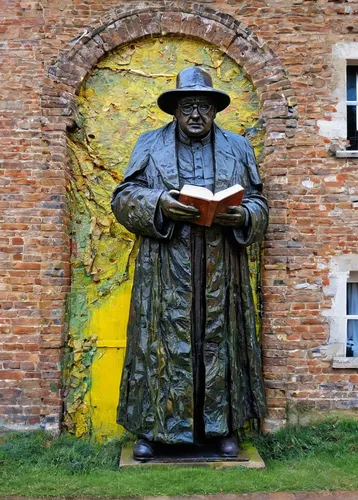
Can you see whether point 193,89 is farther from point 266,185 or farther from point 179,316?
point 179,316

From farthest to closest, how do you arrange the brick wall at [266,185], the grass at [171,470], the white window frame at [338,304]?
the white window frame at [338,304] < the brick wall at [266,185] < the grass at [171,470]

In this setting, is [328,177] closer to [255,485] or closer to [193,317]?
[193,317]

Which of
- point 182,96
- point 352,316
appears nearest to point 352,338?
point 352,316

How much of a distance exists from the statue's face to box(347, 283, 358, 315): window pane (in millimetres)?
2339

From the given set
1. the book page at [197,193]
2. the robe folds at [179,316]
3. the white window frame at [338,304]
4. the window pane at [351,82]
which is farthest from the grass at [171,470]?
the window pane at [351,82]

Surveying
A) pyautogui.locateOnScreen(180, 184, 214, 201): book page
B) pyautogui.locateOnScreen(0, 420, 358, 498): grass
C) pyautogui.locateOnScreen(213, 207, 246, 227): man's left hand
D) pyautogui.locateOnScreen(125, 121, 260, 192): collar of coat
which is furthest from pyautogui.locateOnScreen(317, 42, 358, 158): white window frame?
pyautogui.locateOnScreen(0, 420, 358, 498): grass

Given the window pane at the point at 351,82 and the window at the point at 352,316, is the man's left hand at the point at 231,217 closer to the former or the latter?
the window at the point at 352,316

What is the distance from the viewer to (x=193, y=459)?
4.31 meters

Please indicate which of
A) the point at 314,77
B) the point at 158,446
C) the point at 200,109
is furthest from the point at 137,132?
the point at 158,446

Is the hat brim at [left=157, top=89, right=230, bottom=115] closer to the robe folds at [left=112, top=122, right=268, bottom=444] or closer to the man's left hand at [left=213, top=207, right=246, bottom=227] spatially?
A: the robe folds at [left=112, top=122, right=268, bottom=444]

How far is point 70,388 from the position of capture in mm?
5285

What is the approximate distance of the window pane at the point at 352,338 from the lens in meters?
5.43

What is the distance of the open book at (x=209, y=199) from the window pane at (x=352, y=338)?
221 cm

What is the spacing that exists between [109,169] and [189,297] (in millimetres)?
1912
